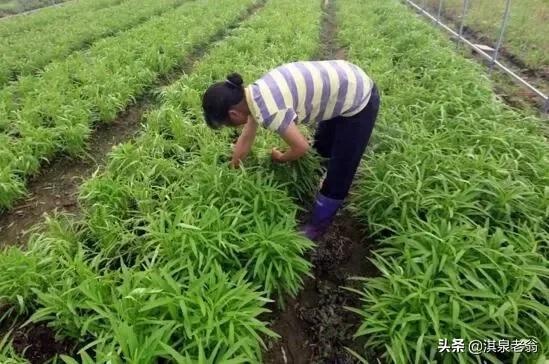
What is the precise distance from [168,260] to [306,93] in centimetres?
138

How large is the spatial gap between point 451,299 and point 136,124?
4241mm

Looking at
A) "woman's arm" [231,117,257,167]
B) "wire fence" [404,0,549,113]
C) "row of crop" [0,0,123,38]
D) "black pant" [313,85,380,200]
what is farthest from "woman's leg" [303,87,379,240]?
"row of crop" [0,0,123,38]

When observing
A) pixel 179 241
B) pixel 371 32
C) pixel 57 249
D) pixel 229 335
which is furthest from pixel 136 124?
pixel 371 32

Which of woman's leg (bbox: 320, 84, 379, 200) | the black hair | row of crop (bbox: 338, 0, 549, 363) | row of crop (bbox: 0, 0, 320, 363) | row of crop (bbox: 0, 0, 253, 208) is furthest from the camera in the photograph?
row of crop (bbox: 0, 0, 253, 208)

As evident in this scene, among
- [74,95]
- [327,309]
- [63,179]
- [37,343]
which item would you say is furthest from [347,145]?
[74,95]

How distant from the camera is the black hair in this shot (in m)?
2.13

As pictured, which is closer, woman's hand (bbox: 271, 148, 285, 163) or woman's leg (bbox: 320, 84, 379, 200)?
woman's leg (bbox: 320, 84, 379, 200)

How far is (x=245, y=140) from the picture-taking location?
258 centimetres

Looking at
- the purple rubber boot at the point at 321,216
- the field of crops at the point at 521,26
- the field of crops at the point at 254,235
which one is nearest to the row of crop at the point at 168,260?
the field of crops at the point at 254,235

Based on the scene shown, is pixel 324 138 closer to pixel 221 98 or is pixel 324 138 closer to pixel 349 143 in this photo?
pixel 349 143

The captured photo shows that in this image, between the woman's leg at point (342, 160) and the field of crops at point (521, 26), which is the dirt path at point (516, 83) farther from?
the woman's leg at point (342, 160)

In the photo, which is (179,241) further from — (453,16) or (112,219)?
(453,16)

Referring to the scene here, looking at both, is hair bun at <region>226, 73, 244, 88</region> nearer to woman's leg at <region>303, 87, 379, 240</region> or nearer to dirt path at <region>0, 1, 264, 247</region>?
woman's leg at <region>303, 87, 379, 240</region>

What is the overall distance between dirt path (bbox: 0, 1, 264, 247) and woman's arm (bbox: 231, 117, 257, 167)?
1.63m
